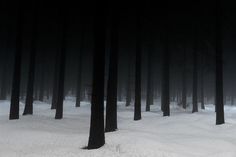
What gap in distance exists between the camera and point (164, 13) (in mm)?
32625

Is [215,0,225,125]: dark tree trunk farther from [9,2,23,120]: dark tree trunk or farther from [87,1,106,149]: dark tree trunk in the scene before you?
[9,2,23,120]: dark tree trunk

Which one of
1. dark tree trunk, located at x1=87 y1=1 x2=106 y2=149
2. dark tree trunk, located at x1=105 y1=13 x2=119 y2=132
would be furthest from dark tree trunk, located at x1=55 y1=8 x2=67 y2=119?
dark tree trunk, located at x1=87 y1=1 x2=106 y2=149

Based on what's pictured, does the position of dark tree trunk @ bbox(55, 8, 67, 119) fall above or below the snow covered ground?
above

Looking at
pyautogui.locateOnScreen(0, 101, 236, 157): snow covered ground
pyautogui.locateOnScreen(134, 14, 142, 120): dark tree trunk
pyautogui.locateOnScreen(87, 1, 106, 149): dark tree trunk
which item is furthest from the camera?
pyautogui.locateOnScreen(134, 14, 142, 120): dark tree trunk

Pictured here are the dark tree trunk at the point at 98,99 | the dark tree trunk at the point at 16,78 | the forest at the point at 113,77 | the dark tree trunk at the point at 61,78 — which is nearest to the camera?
the dark tree trunk at the point at 98,99

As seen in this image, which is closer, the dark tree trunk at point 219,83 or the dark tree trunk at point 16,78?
the dark tree trunk at point 219,83

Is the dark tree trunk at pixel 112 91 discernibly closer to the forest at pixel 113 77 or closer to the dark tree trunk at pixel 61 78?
the forest at pixel 113 77

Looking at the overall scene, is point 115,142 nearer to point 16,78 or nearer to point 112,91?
point 112,91

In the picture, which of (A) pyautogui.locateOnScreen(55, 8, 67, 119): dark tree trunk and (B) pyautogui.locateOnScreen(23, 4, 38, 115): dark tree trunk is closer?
(A) pyautogui.locateOnScreen(55, 8, 67, 119): dark tree trunk

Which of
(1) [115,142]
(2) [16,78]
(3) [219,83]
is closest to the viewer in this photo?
(1) [115,142]

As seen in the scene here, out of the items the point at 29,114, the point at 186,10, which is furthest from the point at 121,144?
the point at 186,10

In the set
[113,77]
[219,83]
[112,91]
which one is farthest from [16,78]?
[219,83]

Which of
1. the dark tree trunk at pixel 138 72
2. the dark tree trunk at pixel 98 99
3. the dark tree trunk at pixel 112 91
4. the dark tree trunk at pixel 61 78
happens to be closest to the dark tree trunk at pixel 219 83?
the dark tree trunk at pixel 138 72

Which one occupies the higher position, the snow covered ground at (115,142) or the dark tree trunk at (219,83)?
the dark tree trunk at (219,83)
